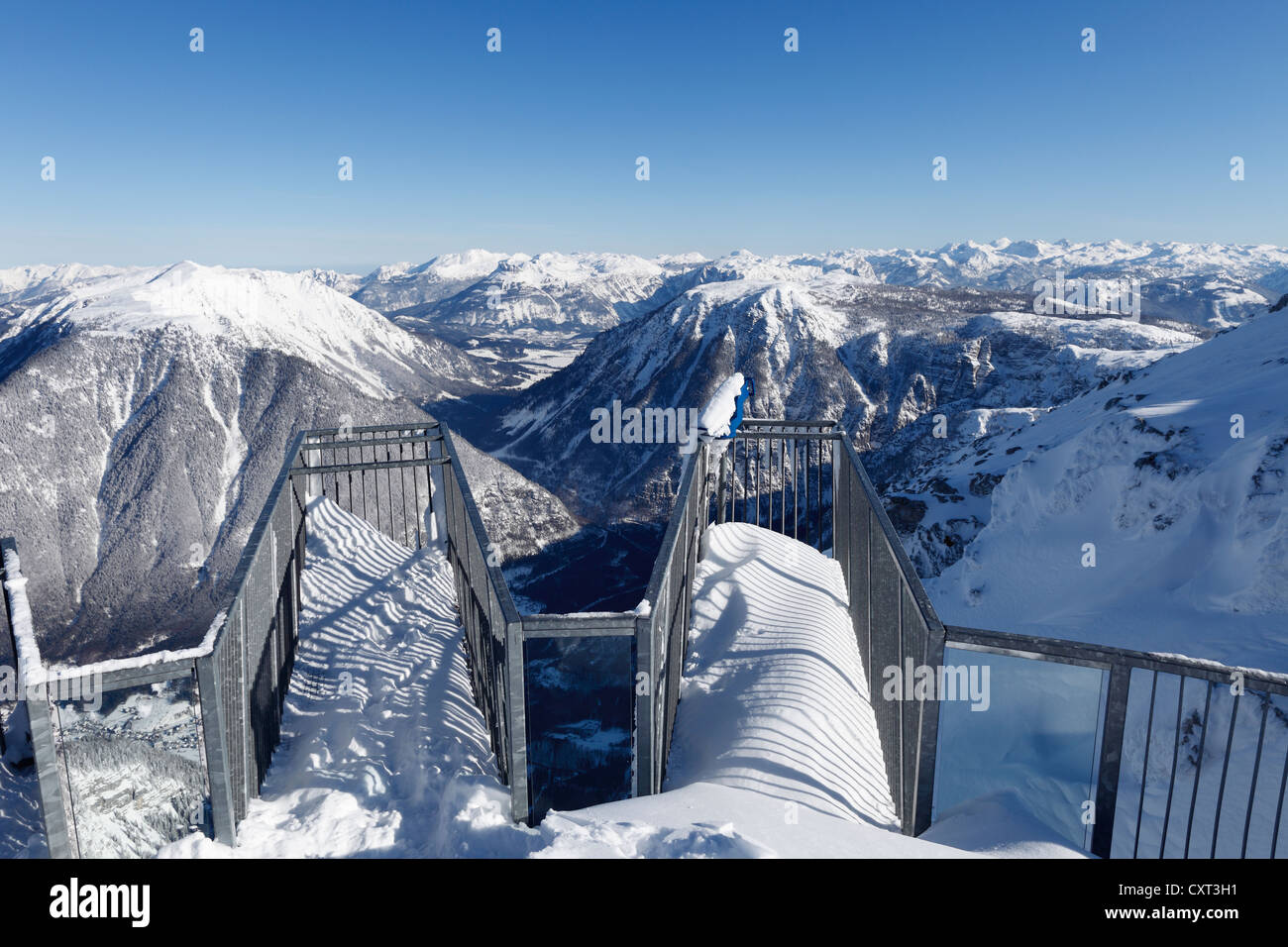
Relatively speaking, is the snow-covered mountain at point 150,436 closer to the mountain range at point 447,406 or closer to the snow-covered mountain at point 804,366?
the mountain range at point 447,406

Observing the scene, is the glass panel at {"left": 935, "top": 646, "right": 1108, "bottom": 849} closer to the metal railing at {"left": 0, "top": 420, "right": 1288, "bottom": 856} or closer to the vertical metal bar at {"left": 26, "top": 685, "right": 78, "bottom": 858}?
the metal railing at {"left": 0, "top": 420, "right": 1288, "bottom": 856}

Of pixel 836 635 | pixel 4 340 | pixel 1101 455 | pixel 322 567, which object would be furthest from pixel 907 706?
pixel 4 340

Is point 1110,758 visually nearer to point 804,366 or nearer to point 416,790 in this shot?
point 416,790

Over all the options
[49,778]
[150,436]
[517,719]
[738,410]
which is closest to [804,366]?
[738,410]

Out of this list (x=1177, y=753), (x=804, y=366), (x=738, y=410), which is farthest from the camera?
(x=804, y=366)

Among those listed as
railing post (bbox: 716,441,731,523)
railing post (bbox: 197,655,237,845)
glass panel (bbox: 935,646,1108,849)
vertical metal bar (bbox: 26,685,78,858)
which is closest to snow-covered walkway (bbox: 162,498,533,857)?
railing post (bbox: 197,655,237,845)
